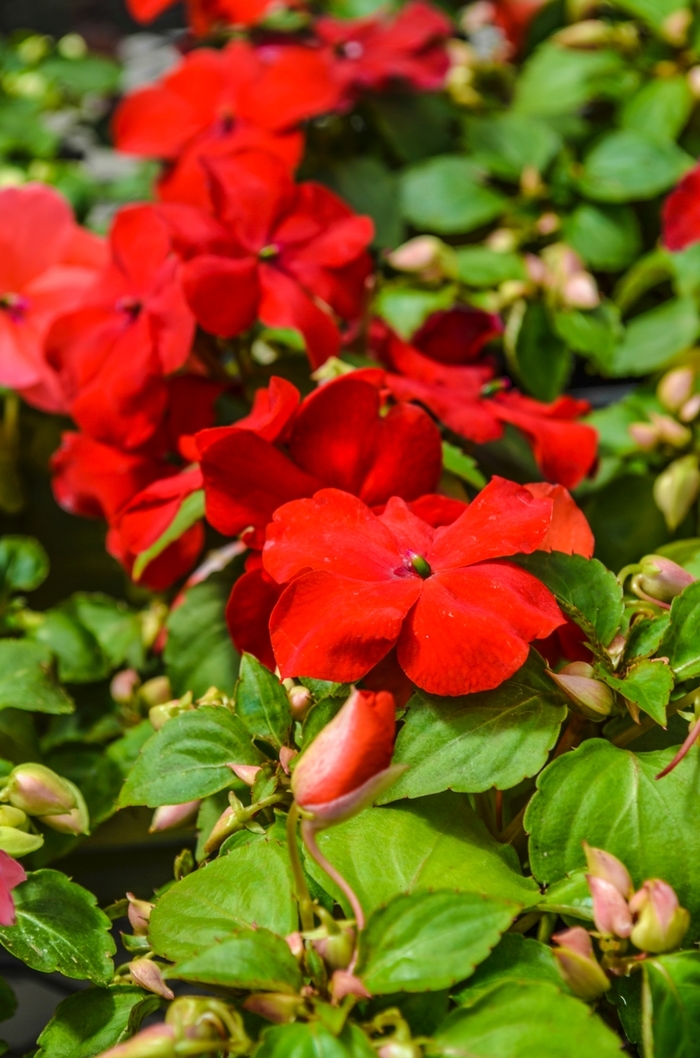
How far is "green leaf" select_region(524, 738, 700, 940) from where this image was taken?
45 cm

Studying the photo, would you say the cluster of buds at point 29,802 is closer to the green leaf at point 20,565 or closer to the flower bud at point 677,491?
the green leaf at point 20,565

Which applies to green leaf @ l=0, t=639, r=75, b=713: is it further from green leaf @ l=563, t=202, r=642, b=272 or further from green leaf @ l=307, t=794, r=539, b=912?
green leaf @ l=563, t=202, r=642, b=272

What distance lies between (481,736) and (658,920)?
103mm

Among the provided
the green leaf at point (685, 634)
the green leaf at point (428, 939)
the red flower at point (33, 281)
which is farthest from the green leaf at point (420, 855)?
the red flower at point (33, 281)

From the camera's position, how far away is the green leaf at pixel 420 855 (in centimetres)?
44

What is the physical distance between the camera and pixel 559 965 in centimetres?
41

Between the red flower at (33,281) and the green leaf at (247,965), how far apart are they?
1.75 feet

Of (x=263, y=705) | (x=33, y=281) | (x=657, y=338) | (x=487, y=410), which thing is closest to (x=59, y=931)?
(x=263, y=705)

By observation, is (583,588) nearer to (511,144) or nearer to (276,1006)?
(276,1006)

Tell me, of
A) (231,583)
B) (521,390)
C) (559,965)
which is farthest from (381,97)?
(559,965)

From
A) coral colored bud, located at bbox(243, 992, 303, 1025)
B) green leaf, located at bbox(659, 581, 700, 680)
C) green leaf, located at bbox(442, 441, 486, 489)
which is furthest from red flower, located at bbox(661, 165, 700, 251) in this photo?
coral colored bud, located at bbox(243, 992, 303, 1025)

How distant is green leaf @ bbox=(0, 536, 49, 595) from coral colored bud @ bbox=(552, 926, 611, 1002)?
0.47m

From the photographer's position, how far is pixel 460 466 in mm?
608

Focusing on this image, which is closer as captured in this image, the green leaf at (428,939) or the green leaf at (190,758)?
the green leaf at (428,939)
